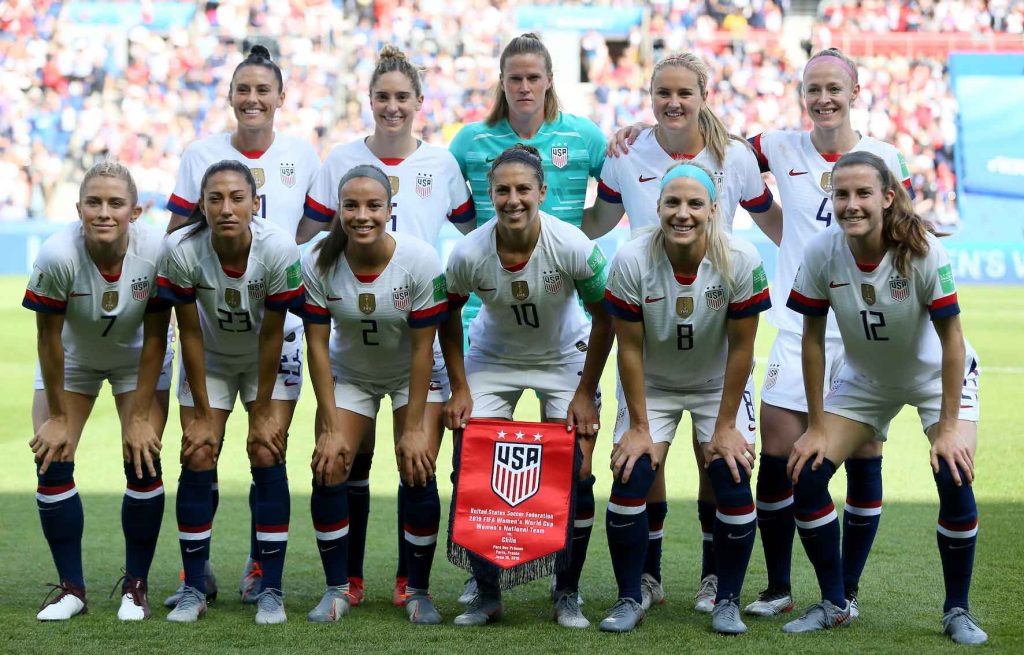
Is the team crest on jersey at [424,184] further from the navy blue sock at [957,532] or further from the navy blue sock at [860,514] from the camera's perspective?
the navy blue sock at [957,532]

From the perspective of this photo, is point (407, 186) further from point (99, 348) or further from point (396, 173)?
point (99, 348)

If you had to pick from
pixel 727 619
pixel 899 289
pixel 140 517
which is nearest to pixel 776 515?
pixel 727 619

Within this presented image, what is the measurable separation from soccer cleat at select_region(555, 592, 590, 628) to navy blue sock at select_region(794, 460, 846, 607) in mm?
860

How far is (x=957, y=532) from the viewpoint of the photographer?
4289 mm

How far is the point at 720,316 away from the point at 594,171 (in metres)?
1.22

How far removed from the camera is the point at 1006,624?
441 cm

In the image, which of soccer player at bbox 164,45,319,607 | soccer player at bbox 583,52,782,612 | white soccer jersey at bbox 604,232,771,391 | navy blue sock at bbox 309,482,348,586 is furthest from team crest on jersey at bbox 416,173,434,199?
navy blue sock at bbox 309,482,348,586

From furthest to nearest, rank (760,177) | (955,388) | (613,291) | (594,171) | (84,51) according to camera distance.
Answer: (84,51) < (594,171) < (760,177) < (613,291) < (955,388)

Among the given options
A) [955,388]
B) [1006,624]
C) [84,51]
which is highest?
[84,51]

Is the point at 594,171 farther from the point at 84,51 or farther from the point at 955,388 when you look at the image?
the point at 84,51

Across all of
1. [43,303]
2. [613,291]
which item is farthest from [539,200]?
[43,303]

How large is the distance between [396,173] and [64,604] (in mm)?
2150

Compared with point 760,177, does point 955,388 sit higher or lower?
lower

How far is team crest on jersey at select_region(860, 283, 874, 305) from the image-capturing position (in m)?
4.37
